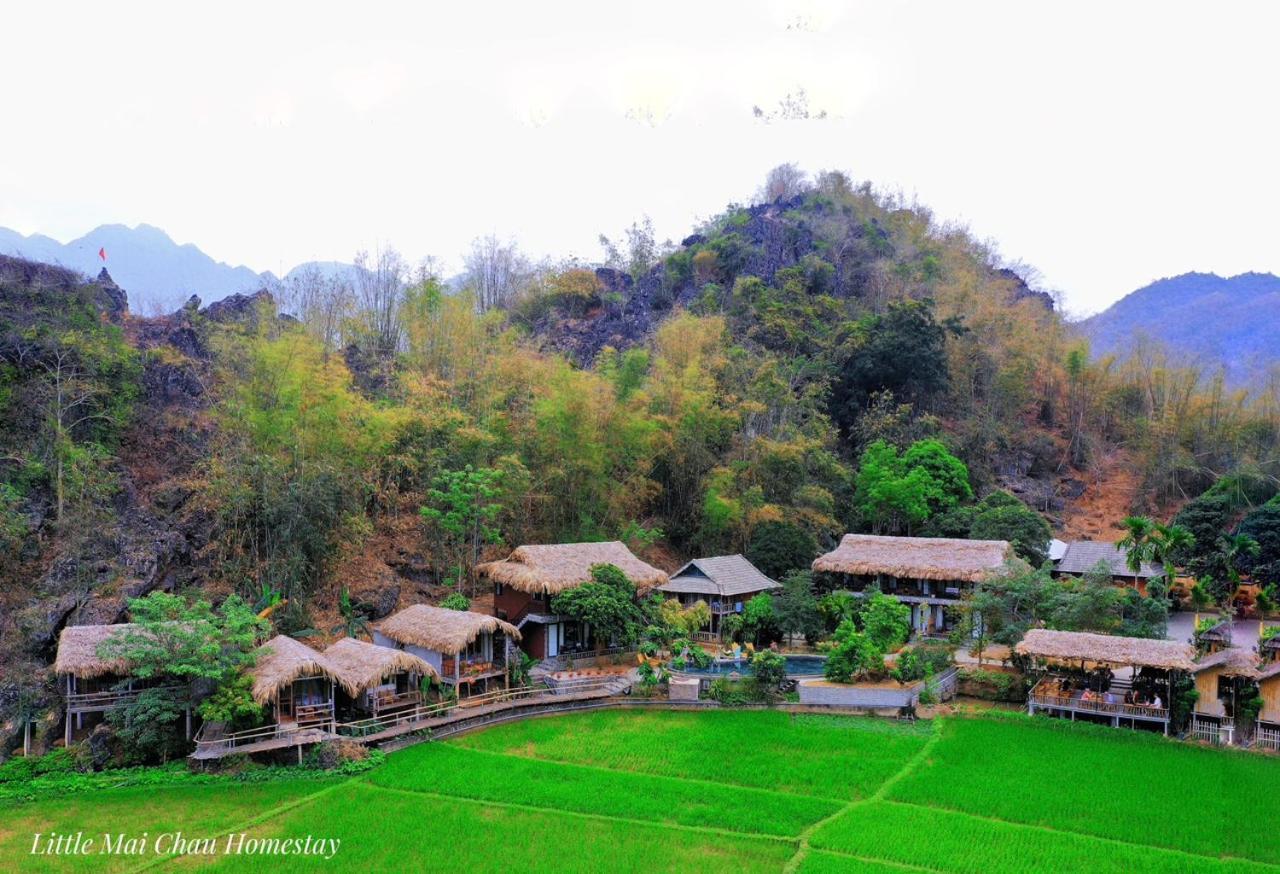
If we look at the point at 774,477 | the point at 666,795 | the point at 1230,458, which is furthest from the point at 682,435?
the point at 1230,458

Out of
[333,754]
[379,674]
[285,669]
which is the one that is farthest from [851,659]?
[285,669]

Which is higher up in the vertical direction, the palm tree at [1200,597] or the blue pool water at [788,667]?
the palm tree at [1200,597]

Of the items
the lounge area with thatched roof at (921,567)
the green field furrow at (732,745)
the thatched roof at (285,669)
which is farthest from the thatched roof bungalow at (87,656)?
the lounge area with thatched roof at (921,567)

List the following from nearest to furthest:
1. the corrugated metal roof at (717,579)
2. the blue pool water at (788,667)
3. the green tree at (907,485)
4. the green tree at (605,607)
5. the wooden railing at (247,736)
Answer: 1. the wooden railing at (247,736)
2. the green tree at (605,607)
3. the blue pool water at (788,667)
4. the corrugated metal roof at (717,579)
5. the green tree at (907,485)

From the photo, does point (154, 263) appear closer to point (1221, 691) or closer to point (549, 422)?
point (549, 422)

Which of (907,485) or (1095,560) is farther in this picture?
(907,485)

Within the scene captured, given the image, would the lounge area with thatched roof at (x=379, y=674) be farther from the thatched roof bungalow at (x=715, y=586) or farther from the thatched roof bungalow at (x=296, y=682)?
the thatched roof bungalow at (x=715, y=586)
